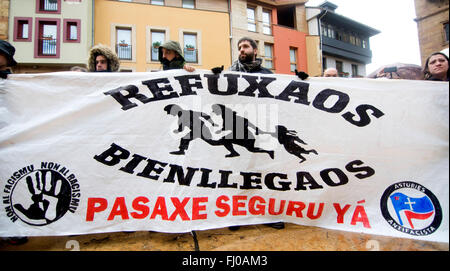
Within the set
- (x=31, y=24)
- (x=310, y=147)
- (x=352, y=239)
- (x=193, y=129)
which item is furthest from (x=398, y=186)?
(x=31, y=24)

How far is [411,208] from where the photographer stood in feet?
6.57

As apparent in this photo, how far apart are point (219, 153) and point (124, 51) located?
13.6 m

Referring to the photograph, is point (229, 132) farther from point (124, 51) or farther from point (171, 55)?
point (124, 51)

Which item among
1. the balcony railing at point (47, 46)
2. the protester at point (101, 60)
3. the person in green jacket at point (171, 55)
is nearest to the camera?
the protester at point (101, 60)

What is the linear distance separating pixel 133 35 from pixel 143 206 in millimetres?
13900

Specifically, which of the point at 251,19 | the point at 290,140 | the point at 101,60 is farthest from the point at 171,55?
the point at 251,19

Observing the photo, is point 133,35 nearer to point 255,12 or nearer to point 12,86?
point 255,12

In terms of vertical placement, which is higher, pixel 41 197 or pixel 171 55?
pixel 171 55

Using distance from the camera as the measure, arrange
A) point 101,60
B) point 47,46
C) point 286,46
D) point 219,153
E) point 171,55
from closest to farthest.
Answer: point 219,153 → point 101,60 → point 171,55 → point 47,46 → point 286,46

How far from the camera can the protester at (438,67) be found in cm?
245

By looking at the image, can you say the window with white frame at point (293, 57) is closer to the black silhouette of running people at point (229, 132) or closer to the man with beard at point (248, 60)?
the man with beard at point (248, 60)

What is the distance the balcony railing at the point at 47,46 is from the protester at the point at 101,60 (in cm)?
1279

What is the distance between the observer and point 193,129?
2.16 meters

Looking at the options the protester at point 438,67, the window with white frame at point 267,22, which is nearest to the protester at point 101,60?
the protester at point 438,67
